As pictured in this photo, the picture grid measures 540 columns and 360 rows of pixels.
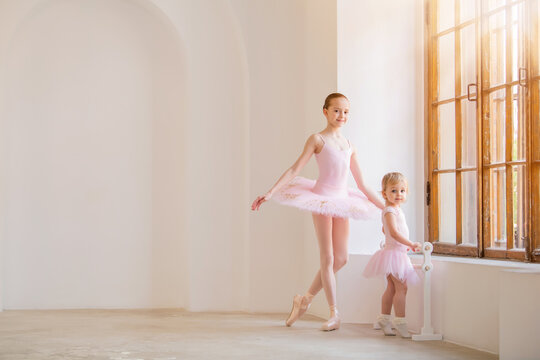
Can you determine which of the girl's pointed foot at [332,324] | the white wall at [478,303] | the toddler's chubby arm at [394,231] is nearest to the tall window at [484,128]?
the white wall at [478,303]

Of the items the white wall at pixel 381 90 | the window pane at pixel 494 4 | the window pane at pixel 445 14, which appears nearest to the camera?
the window pane at pixel 494 4

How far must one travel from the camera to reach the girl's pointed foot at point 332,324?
15.1 ft

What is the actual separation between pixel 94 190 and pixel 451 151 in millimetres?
2899

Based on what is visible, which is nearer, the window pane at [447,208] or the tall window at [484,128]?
the tall window at [484,128]

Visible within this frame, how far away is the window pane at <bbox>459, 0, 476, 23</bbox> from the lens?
16.1ft

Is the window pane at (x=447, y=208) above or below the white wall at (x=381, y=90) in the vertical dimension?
below

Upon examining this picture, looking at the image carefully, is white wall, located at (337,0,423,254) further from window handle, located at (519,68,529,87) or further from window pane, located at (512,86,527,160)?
window handle, located at (519,68,529,87)

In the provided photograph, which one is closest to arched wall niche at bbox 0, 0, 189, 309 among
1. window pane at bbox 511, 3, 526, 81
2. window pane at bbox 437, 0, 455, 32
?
window pane at bbox 437, 0, 455, 32

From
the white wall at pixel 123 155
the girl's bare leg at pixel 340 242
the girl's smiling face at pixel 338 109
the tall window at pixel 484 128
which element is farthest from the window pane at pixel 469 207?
the white wall at pixel 123 155

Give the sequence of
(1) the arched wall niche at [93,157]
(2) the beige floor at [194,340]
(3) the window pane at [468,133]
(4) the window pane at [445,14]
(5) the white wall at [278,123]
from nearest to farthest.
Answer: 1. (2) the beige floor at [194,340]
2. (3) the window pane at [468,133]
3. (4) the window pane at [445,14]
4. (5) the white wall at [278,123]
5. (1) the arched wall niche at [93,157]

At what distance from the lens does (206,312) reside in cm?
578

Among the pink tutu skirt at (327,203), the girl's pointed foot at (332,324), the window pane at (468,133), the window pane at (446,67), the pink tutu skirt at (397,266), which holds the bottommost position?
the girl's pointed foot at (332,324)

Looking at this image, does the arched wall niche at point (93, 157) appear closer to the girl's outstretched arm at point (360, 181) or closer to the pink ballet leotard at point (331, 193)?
the pink ballet leotard at point (331, 193)

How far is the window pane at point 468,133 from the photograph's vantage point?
4.86 metres
